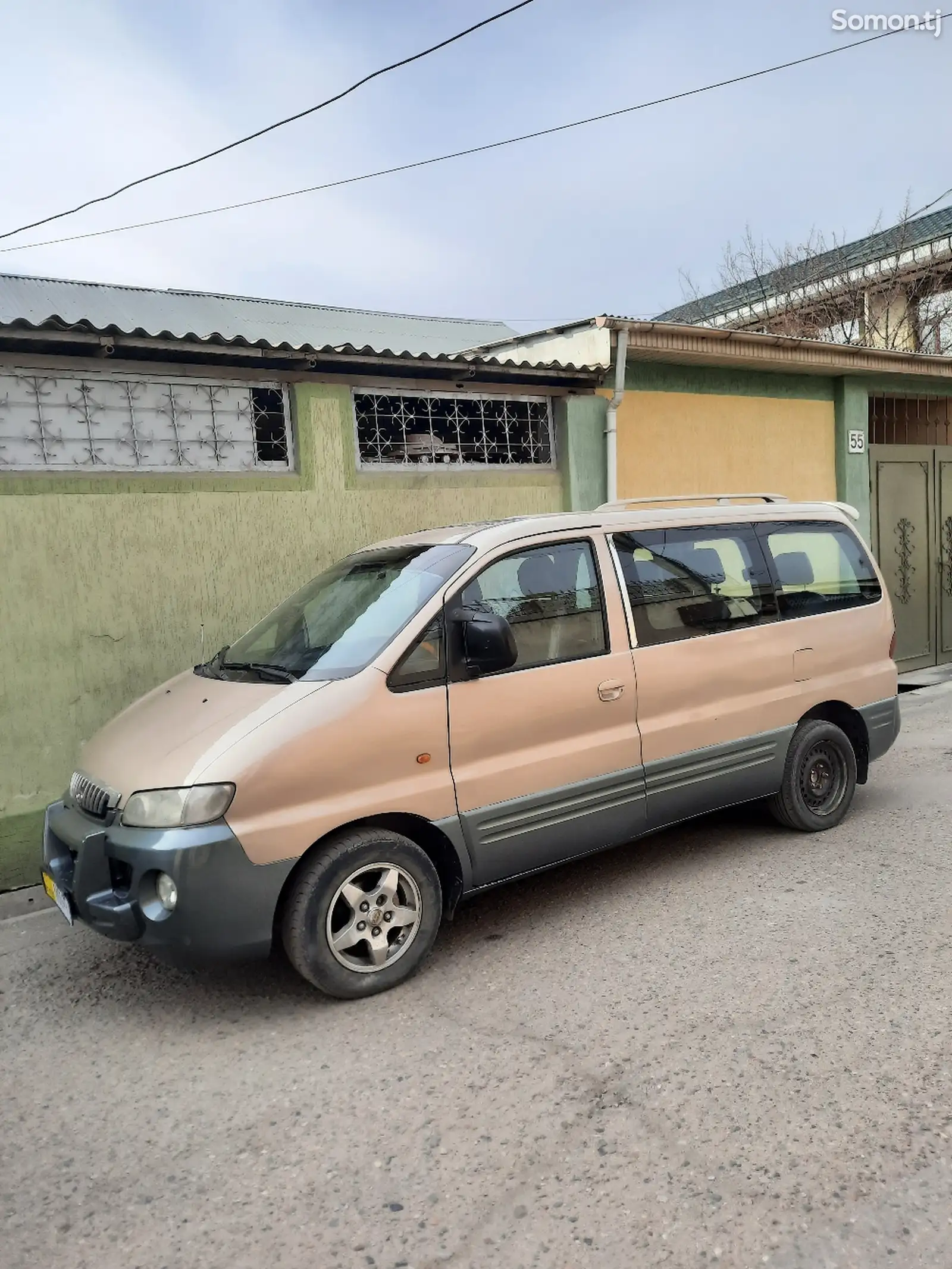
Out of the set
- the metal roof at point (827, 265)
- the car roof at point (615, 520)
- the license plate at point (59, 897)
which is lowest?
the license plate at point (59, 897)

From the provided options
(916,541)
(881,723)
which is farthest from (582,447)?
(916,541)

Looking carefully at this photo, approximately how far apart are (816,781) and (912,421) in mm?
7977

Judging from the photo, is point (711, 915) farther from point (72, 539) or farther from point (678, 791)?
point (72, 539)

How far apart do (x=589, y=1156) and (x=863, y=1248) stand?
0.71 meters

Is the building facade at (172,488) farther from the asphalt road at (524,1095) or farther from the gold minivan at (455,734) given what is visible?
the asphalt road at (524,1095)

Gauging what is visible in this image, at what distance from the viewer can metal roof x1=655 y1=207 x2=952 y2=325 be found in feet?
55.7

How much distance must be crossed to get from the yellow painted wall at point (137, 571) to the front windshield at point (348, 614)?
1.25m

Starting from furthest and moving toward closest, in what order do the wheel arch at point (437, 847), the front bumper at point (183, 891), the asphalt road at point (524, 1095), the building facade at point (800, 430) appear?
the building facade at point (800, 430) < the wheel arch at point (437, 847) < the front bumper at point (183, 891) < the asphalt road at point (524, 1095)

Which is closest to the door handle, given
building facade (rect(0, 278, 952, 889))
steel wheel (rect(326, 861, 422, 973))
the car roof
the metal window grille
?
the car roof

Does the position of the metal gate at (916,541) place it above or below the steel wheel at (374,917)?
above

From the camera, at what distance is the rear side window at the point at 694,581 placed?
4.50 m

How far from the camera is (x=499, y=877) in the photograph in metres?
3.98

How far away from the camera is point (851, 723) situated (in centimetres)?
544

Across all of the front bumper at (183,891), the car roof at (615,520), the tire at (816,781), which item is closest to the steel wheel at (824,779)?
the tire at (816,781)
